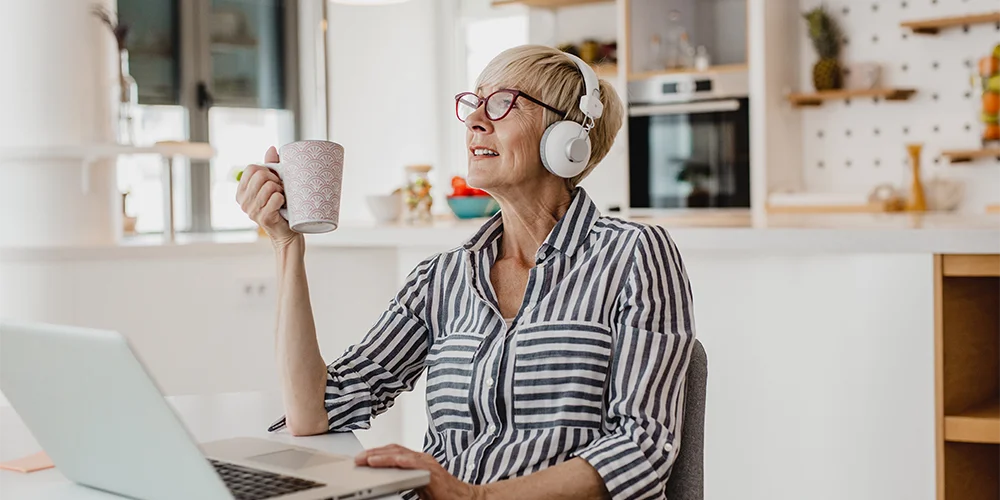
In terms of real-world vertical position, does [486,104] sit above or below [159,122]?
below

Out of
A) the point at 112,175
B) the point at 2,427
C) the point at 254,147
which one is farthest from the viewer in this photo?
the point at 254,147

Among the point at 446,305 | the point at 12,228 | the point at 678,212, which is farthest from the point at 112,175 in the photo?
the point at 446,305

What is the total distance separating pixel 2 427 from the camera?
1.41 meters

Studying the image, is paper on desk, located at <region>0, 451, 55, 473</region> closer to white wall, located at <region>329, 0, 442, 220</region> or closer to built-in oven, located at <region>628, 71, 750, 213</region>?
built-in oven, located at <region>628, 71, 750, 213</region>

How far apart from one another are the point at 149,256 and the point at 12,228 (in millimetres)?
502

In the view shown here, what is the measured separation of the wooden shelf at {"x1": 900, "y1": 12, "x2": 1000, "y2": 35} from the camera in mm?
4500

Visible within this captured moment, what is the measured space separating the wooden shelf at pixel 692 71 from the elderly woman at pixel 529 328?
3.40m

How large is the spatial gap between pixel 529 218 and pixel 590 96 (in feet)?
0.60

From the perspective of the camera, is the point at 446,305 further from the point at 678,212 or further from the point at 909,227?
the point at 678,212

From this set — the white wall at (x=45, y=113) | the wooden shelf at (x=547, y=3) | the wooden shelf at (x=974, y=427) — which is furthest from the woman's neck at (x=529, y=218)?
the wooden shelf at (x=547, y=3)

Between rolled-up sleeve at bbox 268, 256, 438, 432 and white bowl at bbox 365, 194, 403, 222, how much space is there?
6.00 ft

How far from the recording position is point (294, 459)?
1096 mm

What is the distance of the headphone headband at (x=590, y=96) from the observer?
1428 millimetres

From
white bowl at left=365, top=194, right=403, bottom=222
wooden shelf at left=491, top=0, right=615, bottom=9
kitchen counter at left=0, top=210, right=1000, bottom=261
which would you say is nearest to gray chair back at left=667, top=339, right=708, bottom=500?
A: kitchen counter at left=0, top=210, right=1000, bottom=261
